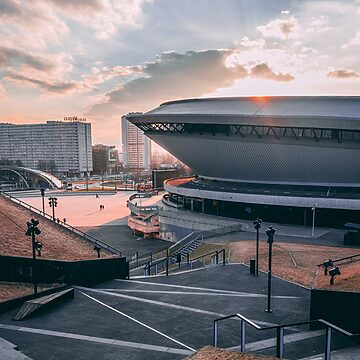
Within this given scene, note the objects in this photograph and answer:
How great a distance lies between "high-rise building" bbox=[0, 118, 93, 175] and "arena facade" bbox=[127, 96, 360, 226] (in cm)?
14905

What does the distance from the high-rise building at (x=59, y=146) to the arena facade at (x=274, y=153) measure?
14905 cm

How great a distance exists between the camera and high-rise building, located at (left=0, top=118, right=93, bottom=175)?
187 meters

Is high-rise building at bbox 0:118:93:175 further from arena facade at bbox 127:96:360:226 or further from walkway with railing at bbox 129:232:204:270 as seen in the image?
walkway with railing at bbox 129:232:204:270

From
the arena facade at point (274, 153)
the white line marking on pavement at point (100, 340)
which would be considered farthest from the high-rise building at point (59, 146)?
the white line marking on pavement at point (100, 340)

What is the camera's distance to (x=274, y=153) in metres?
39.2

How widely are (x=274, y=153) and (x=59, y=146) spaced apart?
173115 mm

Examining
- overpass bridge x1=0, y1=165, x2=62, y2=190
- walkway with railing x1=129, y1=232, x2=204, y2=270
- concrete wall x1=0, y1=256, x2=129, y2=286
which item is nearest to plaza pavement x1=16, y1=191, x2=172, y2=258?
walkway with railing x1=129, y1=232, x2=204, y2=270

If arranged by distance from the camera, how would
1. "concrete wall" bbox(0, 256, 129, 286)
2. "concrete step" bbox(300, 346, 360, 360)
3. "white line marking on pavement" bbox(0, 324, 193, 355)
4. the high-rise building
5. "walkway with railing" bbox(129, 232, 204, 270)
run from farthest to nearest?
the high-rise building, "walkway with railing" bbox(129, 232, 204, 270), "concrete wall" bbox(0, 256, 129, 286), "white line marking on pavement" bbox(0, 324, 193, 355), "concrete step" bbox(300, 346, 360, 360)

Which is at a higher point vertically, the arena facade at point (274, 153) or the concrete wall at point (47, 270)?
the arena facade at point (274, 153)

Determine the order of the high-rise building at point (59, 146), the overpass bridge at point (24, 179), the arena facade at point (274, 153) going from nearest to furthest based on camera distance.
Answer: the arena facade at point (274, 153), the overpass bridge at point (24, 179), the high-rise building at point (59, 146)

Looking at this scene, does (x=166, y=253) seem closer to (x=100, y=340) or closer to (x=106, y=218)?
(x=100, y=340)

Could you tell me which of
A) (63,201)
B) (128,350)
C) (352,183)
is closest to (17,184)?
(63,201)

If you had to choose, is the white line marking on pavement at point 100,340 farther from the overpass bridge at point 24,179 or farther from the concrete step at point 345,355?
the overpass bridge at point 24,179

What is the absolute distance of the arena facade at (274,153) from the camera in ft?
116
